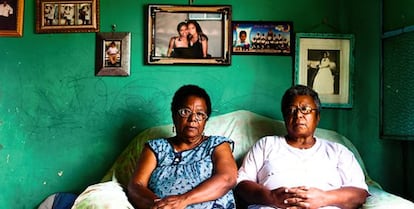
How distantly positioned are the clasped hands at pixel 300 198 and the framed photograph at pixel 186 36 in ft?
3.21

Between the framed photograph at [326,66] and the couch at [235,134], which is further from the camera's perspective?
the framed photograph at [326,66]

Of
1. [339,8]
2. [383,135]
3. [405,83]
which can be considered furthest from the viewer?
[339,8]

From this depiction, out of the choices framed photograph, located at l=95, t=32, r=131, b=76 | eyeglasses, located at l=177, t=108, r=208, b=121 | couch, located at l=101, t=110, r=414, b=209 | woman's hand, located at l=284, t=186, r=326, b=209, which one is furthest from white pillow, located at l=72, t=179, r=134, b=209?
framed photograph, located at l=95, t=32, r=131, b=76

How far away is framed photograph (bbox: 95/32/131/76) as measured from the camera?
2.68 m

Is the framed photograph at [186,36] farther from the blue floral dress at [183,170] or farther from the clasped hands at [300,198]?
the clasped hands at [300,198]

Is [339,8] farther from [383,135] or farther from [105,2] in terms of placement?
[105,2]

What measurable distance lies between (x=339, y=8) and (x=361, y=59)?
1.08ft

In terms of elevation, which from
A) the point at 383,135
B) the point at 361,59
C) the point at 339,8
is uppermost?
the point at 339,8

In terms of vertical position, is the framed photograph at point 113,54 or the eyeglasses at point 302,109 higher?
the framed photograph at point 113,54

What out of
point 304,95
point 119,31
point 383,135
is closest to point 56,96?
point 119,31

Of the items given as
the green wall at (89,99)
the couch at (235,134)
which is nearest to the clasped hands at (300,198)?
the couch at (235,134)

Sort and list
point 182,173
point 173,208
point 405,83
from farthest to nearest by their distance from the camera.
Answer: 1. point 405,83
2. point 182,173
3. point 173,208

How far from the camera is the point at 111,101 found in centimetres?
270

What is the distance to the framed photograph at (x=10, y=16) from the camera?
8.86 feet
